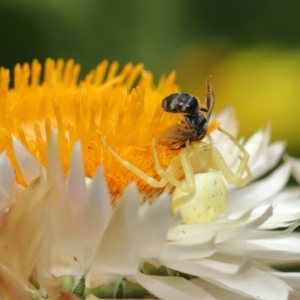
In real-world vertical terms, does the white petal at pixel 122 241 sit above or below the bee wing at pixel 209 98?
below

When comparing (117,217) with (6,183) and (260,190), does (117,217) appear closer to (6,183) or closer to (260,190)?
(6,183)

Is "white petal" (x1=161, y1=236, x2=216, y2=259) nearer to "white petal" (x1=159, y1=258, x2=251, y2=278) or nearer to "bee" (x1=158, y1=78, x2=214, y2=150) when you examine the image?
"white petal" (x1=159, y1=258, x2=251, y2=278)

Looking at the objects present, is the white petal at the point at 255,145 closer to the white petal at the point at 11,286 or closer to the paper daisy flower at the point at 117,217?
the paper daisy flower at the point at 117,217

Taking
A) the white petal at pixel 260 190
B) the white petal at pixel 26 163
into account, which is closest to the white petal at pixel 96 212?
the white petal at pixel 26 163

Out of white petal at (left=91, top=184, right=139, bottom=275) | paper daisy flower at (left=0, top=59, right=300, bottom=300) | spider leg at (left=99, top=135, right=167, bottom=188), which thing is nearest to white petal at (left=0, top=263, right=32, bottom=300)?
paper daisy flower at (left=0, top=59, right=300, bottom=300)

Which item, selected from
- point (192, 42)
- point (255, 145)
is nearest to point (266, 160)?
point (255, 145)

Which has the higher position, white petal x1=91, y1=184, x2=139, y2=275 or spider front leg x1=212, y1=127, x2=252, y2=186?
spider front leg x1=212, y1=127, x2=252, y2=186

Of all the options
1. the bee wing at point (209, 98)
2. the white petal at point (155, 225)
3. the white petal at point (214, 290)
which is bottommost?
the white petal at point (214, 290)
